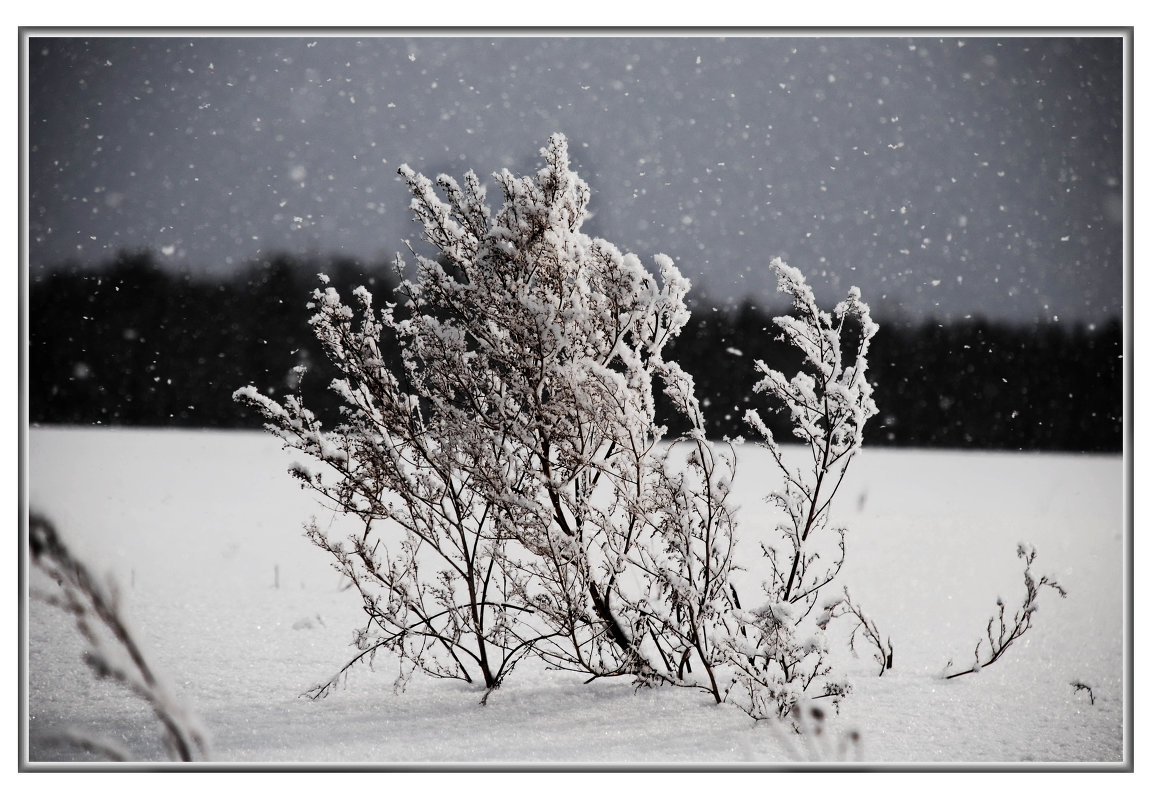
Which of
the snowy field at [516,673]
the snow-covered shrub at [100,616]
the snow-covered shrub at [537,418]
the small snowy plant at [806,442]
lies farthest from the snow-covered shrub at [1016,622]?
the snow-covered shrub at [100,616]

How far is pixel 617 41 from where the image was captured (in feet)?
10.1

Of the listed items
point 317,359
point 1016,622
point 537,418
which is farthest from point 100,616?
point 317,359

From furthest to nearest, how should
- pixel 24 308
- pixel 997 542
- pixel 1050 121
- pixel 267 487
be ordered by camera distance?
pixel 267 487 < pixel 997 542 < pixel 1050 121 < pixel 24 308

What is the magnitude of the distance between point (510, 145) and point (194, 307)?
3935 millimetres

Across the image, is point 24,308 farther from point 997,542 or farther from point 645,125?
point 997,542

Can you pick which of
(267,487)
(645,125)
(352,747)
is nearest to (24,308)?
(352,747)

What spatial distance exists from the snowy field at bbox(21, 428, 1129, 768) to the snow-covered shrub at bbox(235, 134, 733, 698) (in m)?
0.30

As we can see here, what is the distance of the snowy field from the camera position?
109 inches

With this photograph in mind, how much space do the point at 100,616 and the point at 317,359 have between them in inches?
376

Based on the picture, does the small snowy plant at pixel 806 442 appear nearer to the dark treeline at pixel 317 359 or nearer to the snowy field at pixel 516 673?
the snowy field at pixel 516 673

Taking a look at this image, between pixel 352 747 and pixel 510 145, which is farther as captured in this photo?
pixel 510 145

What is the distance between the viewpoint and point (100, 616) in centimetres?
90

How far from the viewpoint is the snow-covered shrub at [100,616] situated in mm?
844

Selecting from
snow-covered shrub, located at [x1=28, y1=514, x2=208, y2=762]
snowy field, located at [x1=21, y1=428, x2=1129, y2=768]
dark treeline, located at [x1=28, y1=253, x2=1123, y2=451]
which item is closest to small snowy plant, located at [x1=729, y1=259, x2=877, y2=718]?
snowy field, located at [x1=21, y1=428, x2=1129, y2=768]
